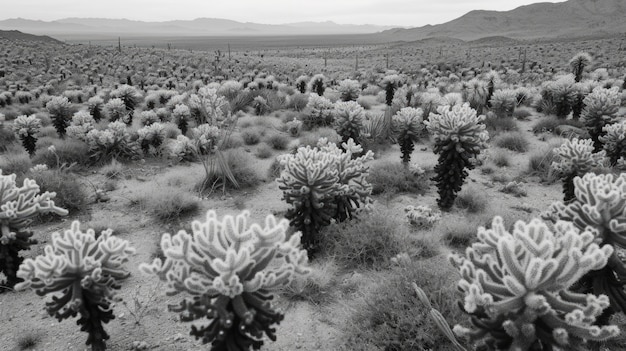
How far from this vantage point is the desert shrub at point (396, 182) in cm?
731

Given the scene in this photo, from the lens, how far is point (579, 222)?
3.03m

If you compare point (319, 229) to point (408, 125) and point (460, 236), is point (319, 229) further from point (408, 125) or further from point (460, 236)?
point (408, 125)

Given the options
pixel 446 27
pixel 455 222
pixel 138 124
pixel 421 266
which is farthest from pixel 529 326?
pixel 446 27

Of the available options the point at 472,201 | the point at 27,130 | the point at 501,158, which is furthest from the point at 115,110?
the point at 501,158

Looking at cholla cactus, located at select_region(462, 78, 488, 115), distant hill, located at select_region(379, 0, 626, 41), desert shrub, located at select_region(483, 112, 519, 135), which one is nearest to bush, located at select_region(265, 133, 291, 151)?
desert shrub, located at select_region(483, 112, 519, 135)

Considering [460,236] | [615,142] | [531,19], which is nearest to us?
[460,236]

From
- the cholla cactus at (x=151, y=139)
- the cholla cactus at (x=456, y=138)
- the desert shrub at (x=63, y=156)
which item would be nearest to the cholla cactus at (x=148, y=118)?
the cholla cactus at (x=151, y=139)

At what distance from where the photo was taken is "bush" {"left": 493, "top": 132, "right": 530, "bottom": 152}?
9461 mm

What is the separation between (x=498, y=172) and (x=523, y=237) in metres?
6.45

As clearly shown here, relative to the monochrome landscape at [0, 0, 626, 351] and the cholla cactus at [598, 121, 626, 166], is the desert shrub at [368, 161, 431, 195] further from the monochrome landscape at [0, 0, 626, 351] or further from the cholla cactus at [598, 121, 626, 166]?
the cholla cactus at [598, 121, 626, 166]

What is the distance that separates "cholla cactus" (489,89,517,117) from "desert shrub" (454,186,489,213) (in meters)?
5.78

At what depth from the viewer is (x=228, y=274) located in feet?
7.45

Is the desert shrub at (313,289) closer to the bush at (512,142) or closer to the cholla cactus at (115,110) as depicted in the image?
the bush at (512,142)

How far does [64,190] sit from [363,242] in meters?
4.77
